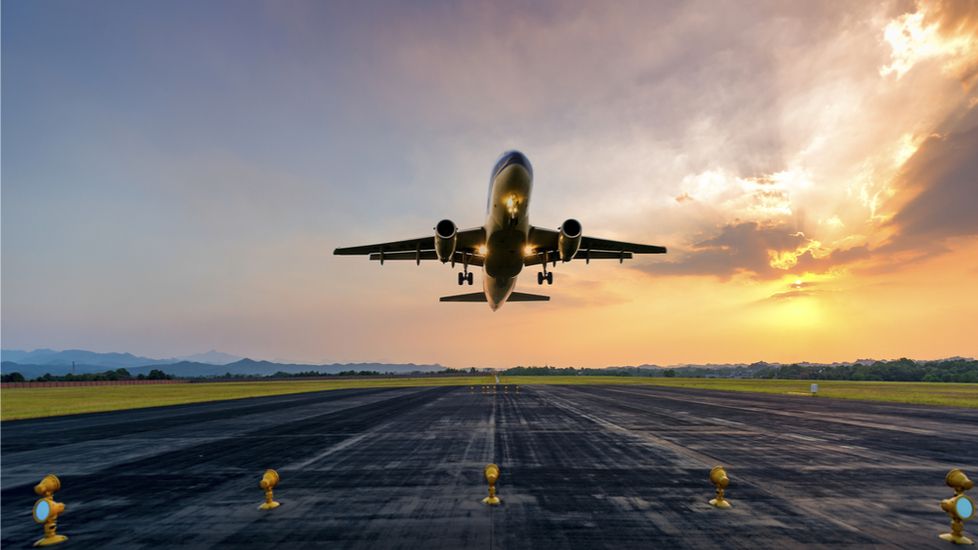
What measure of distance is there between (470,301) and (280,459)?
1112 inches

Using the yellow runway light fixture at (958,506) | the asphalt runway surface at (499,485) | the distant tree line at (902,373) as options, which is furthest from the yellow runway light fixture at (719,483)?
the distant tree line at (902,373)

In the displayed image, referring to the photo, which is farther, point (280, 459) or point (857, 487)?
point (280, 459)

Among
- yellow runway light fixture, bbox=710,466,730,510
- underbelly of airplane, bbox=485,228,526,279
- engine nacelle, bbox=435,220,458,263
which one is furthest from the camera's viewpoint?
underbelly of airplane, bbox=485,228,526,279

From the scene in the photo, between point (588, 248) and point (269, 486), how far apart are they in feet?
82.8

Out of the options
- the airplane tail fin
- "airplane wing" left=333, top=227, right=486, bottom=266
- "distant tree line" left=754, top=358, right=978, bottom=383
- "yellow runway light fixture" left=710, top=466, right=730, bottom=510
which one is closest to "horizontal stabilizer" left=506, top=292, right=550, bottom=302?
the airplane tail fin

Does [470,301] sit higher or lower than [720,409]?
higher

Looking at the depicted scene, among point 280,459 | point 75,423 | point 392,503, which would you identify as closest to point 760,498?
point 392,503

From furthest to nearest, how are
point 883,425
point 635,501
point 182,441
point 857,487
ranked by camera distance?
point 883,425 → point 182,441 → point 857,487 → point 635,501

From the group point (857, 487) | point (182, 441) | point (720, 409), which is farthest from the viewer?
point (720, 409)

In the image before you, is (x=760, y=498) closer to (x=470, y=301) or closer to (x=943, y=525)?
(x=943, y=525)

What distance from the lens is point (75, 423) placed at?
90.9 ft

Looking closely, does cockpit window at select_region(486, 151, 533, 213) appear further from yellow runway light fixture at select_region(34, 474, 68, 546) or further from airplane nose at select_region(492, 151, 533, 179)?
yellow runway light fixture at select_region(34, 474, 68, 546)

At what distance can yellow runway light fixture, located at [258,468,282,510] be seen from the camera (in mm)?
9304

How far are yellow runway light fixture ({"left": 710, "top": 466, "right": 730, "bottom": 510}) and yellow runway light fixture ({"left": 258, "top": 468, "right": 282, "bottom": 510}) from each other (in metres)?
9.58
